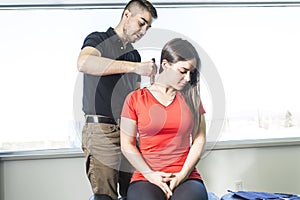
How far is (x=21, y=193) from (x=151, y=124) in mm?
1254

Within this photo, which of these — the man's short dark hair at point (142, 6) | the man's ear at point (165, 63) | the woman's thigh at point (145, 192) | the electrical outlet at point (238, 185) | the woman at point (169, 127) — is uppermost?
the man's short dark hair at point (142, 6)

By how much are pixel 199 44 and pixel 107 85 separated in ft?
3.44

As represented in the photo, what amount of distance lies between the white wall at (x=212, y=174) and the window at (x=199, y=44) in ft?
0.39

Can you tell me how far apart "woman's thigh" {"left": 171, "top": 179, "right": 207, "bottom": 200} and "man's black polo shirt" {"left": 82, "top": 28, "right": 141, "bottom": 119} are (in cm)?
41

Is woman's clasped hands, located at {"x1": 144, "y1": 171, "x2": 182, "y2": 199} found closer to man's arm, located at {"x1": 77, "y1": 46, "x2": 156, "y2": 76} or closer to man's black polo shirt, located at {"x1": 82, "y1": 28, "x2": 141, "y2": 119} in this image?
man's black polo shirt, located at {"x1": 82, "y1": 28, "x2": 141, "y2": 119}

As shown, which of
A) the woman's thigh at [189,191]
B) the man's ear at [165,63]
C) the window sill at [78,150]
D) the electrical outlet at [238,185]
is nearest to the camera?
the woman's thigh at [189,191]

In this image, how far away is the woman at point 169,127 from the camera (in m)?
1.54

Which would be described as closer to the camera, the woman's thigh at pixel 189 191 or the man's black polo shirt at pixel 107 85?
the woman's thigh at pixel 189 191

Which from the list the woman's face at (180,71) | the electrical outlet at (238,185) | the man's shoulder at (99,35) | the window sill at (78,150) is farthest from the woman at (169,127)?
the electrical outlet at (238,185)

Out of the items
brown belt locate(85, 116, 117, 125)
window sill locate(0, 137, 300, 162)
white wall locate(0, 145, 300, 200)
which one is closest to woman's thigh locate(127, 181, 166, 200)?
brown belt locate(85, 116, 117, 125)

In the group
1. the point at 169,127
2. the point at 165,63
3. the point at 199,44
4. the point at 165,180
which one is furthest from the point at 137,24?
the point at 199,44

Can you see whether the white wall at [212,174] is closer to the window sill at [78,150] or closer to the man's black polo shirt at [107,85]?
the window sill at [78,150]

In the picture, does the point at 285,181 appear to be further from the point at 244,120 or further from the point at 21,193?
the point at 21,193

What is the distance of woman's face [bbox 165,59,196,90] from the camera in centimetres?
154
